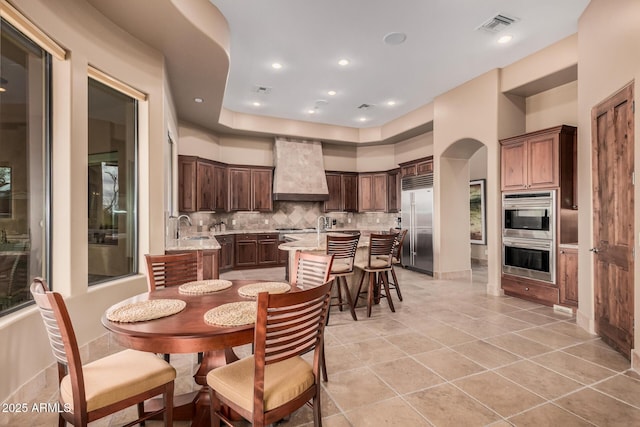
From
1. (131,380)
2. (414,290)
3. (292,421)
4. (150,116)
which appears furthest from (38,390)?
(414,290)

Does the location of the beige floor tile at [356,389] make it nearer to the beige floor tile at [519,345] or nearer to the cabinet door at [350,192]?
the beige floor tile at [519,345]

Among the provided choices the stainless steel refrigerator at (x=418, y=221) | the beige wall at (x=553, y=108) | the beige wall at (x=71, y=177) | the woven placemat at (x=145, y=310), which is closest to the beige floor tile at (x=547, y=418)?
the woven placemat at (x=145, y=310)

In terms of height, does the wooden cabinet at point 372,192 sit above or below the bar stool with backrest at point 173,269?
above

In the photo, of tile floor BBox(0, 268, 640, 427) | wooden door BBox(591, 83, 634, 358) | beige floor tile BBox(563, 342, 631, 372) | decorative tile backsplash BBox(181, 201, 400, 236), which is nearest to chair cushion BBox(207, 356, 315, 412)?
tile floor BBox(0, 268, 640, 427)

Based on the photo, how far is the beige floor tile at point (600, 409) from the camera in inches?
78.6

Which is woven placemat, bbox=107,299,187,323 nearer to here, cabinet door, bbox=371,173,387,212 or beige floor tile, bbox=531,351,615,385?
beige floor tile, bbox=531,351,615,385

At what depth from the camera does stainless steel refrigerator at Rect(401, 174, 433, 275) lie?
6613 millimetres

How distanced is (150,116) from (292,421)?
343cm

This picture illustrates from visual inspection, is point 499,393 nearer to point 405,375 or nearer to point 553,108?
point 405,375

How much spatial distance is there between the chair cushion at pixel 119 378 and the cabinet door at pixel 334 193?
7122mm

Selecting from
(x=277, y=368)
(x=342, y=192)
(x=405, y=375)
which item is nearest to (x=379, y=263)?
(x=405, y=375)

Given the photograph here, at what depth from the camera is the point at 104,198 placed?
3.25 m

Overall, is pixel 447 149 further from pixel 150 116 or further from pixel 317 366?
pixel 317 366

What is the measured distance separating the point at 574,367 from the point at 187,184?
659cm
